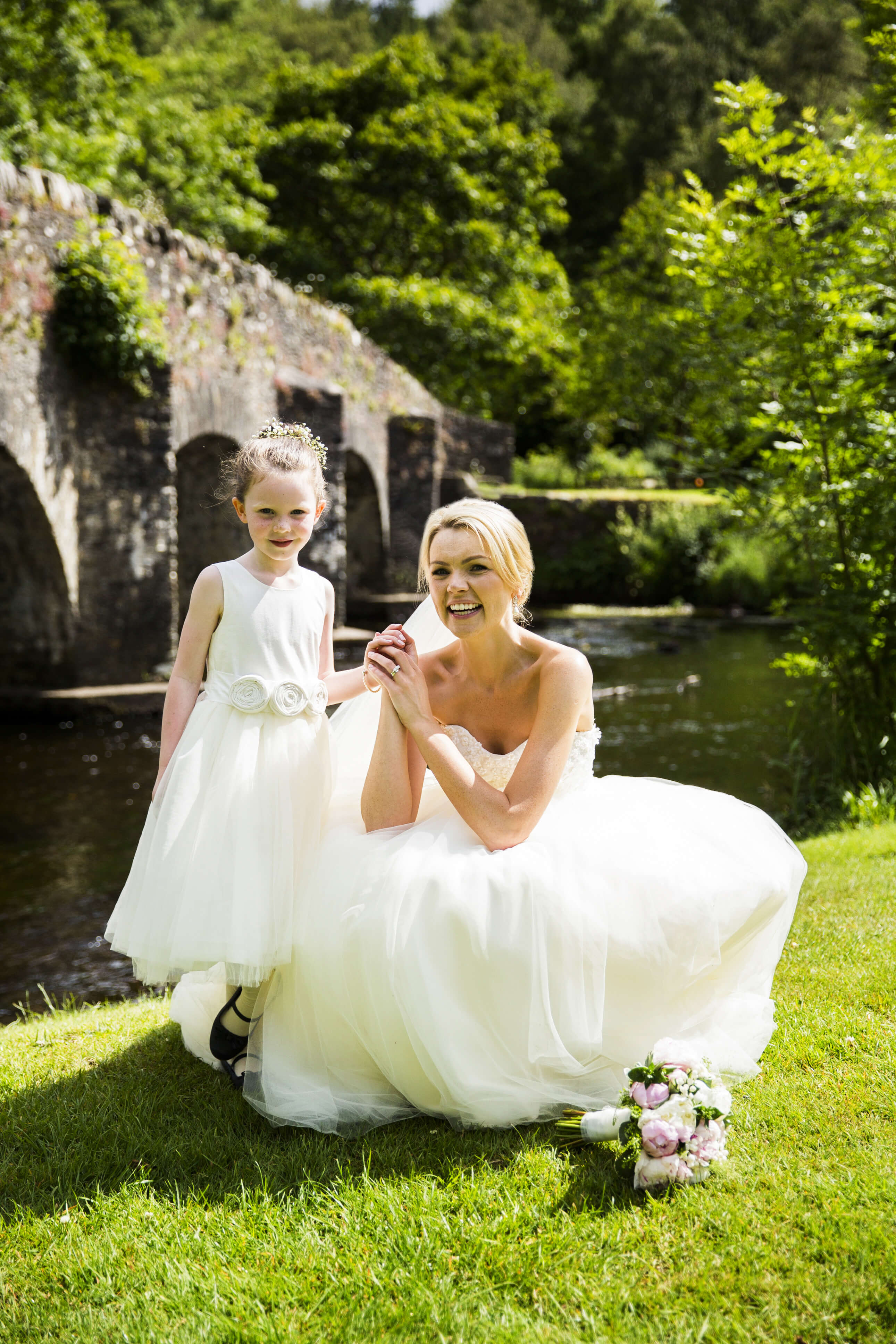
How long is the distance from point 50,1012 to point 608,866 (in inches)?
100.0

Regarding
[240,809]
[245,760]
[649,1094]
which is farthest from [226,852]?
[649,1094]

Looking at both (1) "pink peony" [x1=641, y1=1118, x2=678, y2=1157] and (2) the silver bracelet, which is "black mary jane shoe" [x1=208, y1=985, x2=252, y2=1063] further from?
(1) "pink peony" [x1=641, y1=1118, x2=678, y2=1157]

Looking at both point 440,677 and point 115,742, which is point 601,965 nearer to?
point 440,677

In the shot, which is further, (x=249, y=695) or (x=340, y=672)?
(x=340, y=672)

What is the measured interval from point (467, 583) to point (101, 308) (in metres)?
6.98

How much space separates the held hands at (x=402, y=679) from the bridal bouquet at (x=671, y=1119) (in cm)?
111

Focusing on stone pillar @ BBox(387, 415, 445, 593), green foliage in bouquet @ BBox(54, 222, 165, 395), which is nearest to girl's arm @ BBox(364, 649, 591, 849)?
green foliage in bouquet @ BBox(54, 222, 165, 395)

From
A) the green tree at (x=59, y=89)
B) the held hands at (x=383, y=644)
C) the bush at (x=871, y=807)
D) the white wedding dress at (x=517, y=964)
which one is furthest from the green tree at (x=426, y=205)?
the white wedding dress at (x=517, y=964)

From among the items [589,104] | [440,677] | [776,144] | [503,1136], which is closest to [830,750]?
[776,144]

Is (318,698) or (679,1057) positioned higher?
(318,698)

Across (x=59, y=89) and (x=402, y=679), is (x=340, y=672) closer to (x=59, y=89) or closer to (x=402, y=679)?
(x=402, y=679)

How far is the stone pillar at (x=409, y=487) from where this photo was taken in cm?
1789

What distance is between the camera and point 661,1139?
229 cm

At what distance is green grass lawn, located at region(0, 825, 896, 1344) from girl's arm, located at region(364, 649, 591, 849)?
2.60ft
